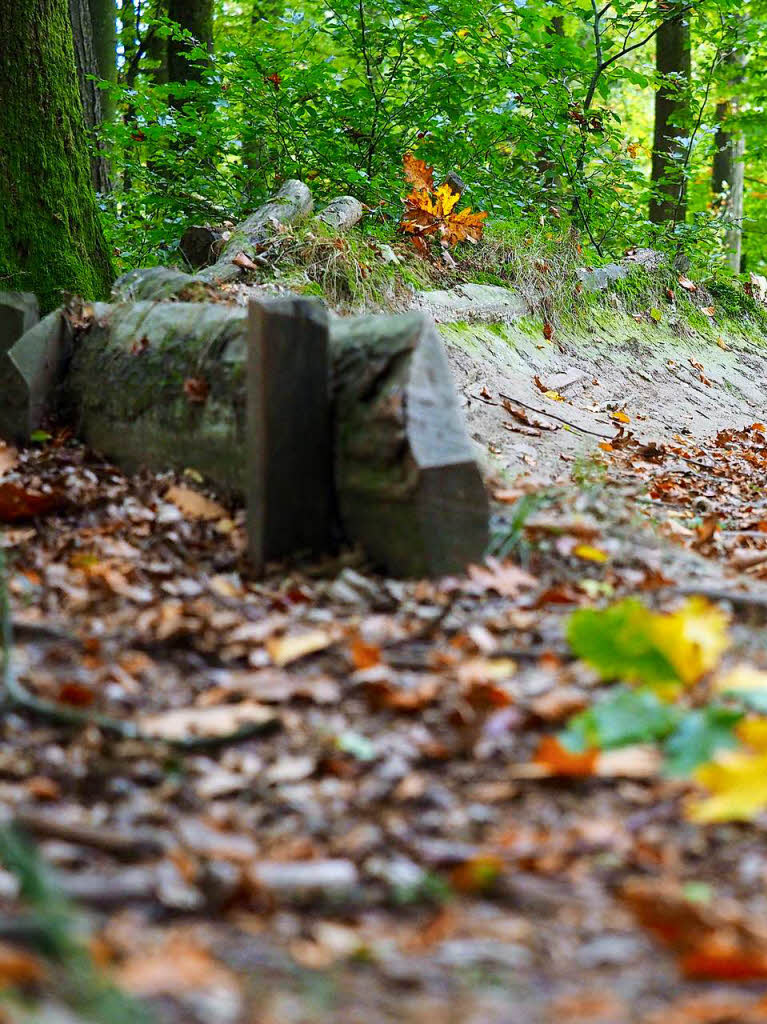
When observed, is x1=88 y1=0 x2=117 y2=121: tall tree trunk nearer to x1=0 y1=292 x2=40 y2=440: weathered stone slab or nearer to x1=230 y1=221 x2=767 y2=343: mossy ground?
x1=230 y1=221 x2=767 y2=343: mossy ground

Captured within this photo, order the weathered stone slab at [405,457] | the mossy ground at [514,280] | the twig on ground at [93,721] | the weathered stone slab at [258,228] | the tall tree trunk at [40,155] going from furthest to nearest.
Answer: the mossy ground at [514,280]
the weathered stone slab at [258,228]
the tall tree trunk at [40,155]
the weathered stone slab at [405,457]
the twig on ground at [93,721]

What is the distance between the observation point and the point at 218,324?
389 cm

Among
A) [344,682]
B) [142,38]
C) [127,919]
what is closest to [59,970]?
[127,919]

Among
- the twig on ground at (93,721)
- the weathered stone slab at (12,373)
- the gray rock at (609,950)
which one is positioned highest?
the weathered stone slab at (12,373)

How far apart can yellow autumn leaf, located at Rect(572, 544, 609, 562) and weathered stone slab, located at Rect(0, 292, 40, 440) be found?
249cm

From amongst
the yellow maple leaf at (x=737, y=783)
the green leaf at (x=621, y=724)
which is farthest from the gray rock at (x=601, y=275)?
the yellow maple leaf at (x=737, y=783)

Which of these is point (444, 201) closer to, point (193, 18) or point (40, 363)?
point (40, 363)

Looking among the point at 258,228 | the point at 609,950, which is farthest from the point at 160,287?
the point at 609,950

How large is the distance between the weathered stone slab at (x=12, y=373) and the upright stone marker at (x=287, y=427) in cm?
159

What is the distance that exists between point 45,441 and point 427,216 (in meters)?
3.66

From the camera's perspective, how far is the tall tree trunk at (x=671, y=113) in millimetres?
9516

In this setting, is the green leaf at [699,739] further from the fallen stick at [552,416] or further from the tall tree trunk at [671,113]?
the tall tree trunk at [671,113]

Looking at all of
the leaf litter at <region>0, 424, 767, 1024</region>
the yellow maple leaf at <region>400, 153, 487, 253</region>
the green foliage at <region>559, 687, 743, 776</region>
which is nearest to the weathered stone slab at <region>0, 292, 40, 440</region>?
the leaf litter at <region>0, 424, 767, 1024</region>

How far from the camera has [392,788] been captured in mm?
1992
